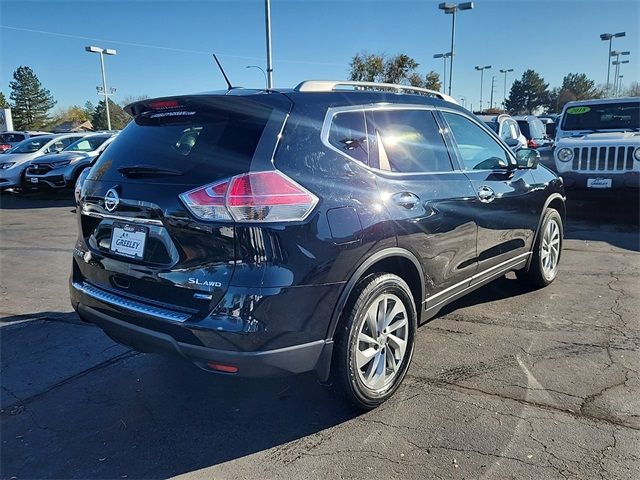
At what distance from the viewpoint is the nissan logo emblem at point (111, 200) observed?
111 inches

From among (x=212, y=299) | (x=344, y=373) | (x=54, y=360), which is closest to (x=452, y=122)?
(x=344, y=373)

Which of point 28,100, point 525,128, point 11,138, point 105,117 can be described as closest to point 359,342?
point 525,128

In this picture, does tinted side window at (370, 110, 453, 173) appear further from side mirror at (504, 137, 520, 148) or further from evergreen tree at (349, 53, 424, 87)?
evergreen tree at (349, 53, 424, 87)

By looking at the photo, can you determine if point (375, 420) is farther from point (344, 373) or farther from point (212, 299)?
point (212, 299)

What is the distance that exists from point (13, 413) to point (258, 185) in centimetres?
213

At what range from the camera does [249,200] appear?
2453 mm

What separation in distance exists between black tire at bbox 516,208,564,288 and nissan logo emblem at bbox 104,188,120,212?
3.82m

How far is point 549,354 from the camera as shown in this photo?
12.3 feet

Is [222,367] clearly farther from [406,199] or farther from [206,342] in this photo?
[406,199]

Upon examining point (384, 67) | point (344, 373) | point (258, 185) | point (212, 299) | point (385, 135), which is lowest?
point (344, 373)

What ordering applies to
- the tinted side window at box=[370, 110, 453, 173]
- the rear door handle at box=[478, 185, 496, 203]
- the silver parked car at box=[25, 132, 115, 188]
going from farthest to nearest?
the silver parked car at box=[25, 132, 115, 188] → the rear door handle at box=[478, 185, 496, 203] → the tinted side window at box=[370, 110, 453, 173]

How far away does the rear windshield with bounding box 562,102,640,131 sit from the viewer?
383 inches

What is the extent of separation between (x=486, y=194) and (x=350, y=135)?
1511 millimetres

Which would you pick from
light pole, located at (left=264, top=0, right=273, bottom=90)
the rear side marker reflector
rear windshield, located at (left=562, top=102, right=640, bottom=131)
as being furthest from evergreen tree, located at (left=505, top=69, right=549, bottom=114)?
the rear side marker reflector
